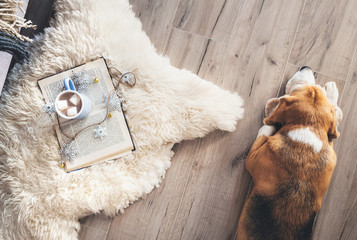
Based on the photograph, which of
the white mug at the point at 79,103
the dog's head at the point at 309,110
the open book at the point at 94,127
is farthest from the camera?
the open book at the point at 94,127

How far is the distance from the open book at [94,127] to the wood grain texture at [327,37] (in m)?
0.92

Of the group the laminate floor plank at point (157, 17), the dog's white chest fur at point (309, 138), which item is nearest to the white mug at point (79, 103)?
the laminate floor plank at point (157, 17)

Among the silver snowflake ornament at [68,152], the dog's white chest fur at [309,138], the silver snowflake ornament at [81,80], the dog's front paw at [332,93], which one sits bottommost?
the silver snowflake ornament at [68,152]

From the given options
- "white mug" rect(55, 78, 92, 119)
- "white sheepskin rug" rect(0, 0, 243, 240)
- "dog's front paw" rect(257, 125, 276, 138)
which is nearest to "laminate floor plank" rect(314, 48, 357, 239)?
"dog's front paw" rect(257, 125, 276, 138)

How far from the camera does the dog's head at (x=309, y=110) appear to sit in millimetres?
987

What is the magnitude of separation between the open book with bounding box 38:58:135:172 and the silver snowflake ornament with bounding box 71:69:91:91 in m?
0.02

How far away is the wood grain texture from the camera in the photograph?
132 centimetres

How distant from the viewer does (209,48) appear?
1335 millimetres

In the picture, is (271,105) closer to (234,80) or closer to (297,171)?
(234,80)

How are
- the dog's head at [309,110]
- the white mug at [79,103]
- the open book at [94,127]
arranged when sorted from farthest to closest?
the open book at [94,127] → the white mug at [79,103] → the dog's head at [309,110]

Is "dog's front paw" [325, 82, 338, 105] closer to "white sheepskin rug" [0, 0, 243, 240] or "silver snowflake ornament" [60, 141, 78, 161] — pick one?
"white sheepskin rug" [0, 0, 243, 240]

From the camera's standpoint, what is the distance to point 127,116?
1270 mm

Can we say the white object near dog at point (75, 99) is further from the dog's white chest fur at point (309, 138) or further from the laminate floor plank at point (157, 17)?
the dog's white chest fur at point (309, 138)

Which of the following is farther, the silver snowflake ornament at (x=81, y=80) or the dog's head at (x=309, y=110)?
the silver snowflake ornament at (x=81, y=80)
